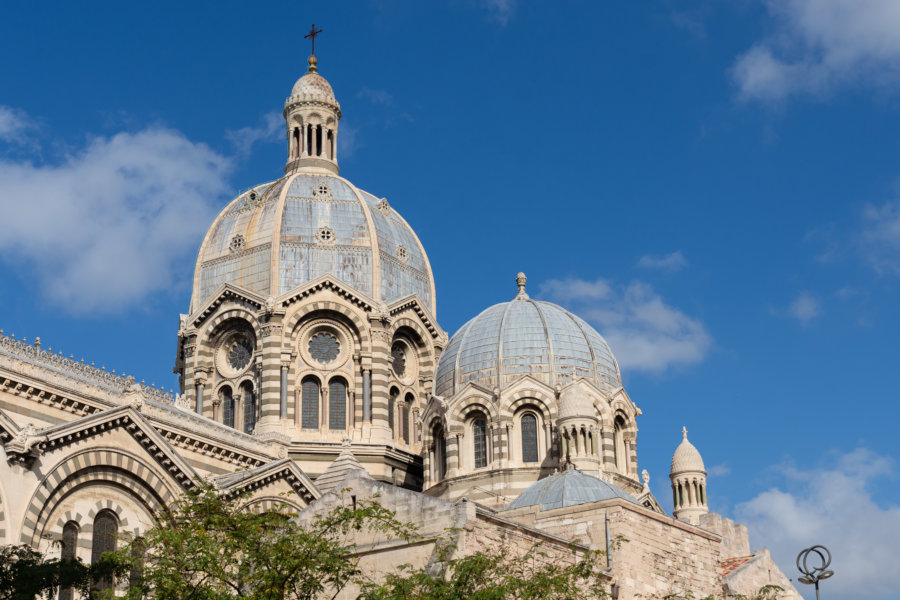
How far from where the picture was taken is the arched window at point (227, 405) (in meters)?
59.8

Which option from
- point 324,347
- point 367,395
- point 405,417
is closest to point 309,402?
point 367,395

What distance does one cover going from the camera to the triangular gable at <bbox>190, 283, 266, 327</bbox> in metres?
59.5

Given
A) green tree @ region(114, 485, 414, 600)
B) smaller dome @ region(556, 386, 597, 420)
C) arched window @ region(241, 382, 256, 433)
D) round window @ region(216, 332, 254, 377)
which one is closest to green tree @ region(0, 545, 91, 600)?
green tree @ region(114, 485, 414, 600)

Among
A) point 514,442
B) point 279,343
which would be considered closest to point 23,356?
point 279,343

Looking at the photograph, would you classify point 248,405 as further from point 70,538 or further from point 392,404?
point 70,538

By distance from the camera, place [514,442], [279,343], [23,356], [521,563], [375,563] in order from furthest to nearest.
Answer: [279,343], [514,442], [23,356], [375,563], [521,563]

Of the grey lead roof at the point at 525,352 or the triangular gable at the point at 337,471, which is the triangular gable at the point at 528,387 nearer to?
the grey lead roof at the point at 525,352

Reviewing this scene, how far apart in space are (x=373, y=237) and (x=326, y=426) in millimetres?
9212

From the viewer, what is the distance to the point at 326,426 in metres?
58.6

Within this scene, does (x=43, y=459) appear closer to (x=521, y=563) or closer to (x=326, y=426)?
(x=521, y=563)

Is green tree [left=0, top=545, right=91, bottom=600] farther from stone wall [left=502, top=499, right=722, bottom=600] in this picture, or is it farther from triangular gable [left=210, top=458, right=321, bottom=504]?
triangular gable [left=210, top=458, right=321, bottom=504]

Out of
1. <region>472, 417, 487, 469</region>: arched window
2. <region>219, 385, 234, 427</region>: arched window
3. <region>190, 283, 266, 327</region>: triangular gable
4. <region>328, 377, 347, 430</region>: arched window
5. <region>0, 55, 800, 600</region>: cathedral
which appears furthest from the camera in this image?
Answer: <region>219, 385, 234, 427</region>: arched window

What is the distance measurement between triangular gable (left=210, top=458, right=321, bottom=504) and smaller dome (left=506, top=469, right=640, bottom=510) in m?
7.43

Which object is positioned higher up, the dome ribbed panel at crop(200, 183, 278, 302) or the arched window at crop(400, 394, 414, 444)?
the dome ribbed panel at crop(200, 183, 278, 302)
